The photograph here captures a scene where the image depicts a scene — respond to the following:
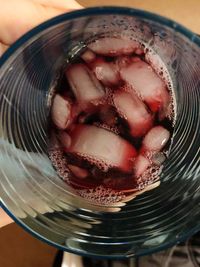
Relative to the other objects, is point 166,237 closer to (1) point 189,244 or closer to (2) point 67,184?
(2) point 67,184

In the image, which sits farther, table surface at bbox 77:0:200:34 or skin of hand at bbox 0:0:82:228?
table surface at bbox 77:0:200:34

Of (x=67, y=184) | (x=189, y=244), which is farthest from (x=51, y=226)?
(x=189, y=244)

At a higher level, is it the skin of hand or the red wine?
the skin of hand

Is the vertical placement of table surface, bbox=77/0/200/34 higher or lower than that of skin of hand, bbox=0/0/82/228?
higher

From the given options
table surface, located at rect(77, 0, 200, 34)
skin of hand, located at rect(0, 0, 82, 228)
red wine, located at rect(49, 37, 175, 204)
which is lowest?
red wine, located at rect(49, 37, 175, 204)

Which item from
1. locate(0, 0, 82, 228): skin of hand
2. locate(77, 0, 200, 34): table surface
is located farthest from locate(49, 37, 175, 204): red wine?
locate(77, 0, 200, 34): table surface

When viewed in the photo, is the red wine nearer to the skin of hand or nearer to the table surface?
the skin of hand

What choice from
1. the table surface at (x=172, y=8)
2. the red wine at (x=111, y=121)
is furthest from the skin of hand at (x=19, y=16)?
the table surface at (x=172, y=8)
